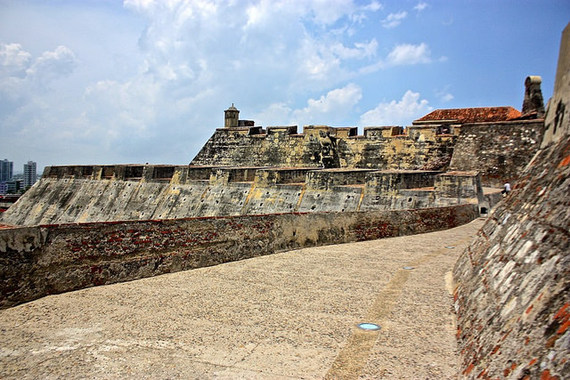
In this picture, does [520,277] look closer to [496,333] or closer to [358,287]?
[496,333]

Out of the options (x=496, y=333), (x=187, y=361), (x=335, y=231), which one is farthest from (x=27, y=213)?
(x=496, y=333)

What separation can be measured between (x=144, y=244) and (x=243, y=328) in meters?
2.73

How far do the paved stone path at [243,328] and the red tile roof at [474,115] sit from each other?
18.1 metres

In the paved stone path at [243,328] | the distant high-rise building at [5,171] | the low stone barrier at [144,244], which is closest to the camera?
the paved stone path at [243,328]

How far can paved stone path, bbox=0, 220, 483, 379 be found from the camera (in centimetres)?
347

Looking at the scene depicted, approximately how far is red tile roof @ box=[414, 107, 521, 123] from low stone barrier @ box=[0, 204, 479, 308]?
1517 cm

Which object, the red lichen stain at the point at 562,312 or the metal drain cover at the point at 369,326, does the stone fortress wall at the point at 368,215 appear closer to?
the red lichen stain at the point at 562,312

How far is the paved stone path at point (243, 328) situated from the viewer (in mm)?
3467

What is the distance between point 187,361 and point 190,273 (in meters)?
3.21

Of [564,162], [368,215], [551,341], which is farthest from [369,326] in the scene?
[368,215]

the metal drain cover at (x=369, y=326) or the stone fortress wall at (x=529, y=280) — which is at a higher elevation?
the stone fortress wall at (x=529, y=280)

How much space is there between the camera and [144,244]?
254 inches

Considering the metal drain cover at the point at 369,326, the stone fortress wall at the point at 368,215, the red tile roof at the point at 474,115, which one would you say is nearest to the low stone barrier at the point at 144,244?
the stone fortress wall at the point at 368,215

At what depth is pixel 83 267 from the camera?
574 centimetres
